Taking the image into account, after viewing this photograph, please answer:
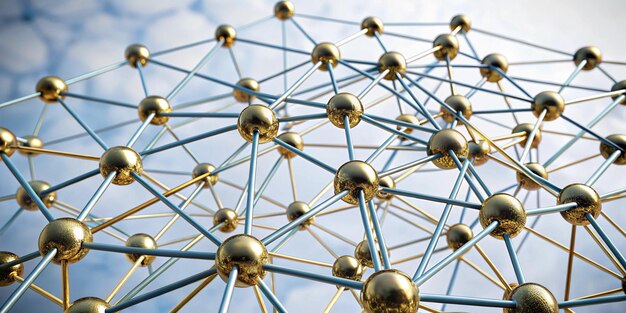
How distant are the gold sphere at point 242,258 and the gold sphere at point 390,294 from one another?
20.6 inches

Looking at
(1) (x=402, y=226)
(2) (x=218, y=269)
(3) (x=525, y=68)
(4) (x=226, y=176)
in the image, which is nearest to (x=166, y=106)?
(2) (x=218, y=269)

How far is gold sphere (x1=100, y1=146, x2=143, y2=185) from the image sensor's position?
3490 mm

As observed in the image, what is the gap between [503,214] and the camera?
10.2 ft

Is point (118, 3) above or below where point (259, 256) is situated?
above

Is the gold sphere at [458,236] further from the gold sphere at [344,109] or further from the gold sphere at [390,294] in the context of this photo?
the gold sphere at [390,294]

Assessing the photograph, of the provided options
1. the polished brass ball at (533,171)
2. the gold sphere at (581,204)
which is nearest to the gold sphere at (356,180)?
the gold sphere at (581,204)

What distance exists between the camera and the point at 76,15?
9430mm

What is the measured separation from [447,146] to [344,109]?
749 millimetres

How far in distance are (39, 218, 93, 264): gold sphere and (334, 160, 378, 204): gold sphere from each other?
4.48 ft

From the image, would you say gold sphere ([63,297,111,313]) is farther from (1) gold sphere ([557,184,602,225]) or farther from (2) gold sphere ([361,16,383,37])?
(2) gold sphere ([361,16,383,37])

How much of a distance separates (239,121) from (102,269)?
264 inches

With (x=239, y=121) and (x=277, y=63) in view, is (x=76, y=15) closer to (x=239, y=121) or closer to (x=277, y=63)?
(x=277, y=63)

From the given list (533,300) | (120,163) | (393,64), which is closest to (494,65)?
(393,64)

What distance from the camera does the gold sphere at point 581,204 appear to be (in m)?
3.64
